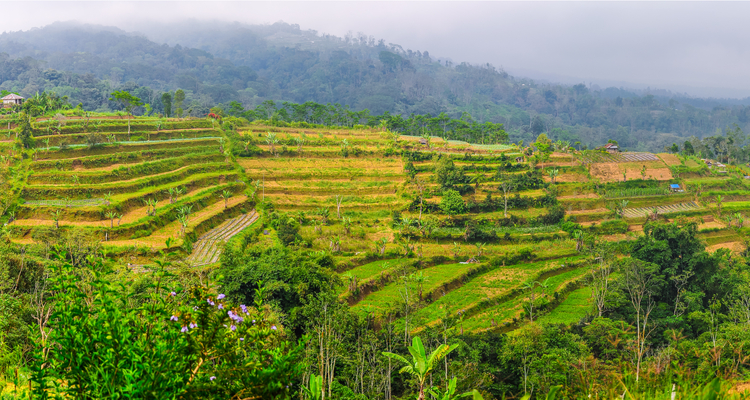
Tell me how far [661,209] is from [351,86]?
385ft

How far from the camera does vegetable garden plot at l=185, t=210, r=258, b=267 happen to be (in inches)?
995

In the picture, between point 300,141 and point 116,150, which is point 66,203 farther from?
point 300,141

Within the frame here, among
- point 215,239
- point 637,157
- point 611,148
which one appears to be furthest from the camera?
point 611,148

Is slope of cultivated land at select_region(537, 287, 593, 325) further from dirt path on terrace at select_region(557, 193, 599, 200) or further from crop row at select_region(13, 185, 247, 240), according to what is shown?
crop row at select_region(13, 185, 247, 240)

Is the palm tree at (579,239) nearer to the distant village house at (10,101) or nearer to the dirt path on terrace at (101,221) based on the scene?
the dirt path on terrace at (101,221)

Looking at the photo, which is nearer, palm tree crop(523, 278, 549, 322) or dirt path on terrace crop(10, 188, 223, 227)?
palm tree crop(523, 278, 549, 322)

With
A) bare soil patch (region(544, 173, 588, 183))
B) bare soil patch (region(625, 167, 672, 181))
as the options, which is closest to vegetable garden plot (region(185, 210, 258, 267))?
bare soil patch (region(544, 173, 588, 183))

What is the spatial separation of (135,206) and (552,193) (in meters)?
32.7

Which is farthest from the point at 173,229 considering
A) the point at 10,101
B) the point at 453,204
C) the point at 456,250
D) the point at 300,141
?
the point at 10,101

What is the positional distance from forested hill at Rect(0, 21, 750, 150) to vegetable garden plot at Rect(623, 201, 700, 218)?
57.1m

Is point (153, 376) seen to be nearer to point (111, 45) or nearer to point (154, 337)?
point (154, 337)

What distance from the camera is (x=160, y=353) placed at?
12.5 feet

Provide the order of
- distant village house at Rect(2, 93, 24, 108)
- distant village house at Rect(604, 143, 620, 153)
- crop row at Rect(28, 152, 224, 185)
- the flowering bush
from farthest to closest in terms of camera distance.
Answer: distant village house at Rect(604, 143, 620, 153), distant village house at Rect(2, 93, 24, 108), crop row at Rect(28, 152, 224, 185), the flowering bush

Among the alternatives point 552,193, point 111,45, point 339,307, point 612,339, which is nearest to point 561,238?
point 552,193
